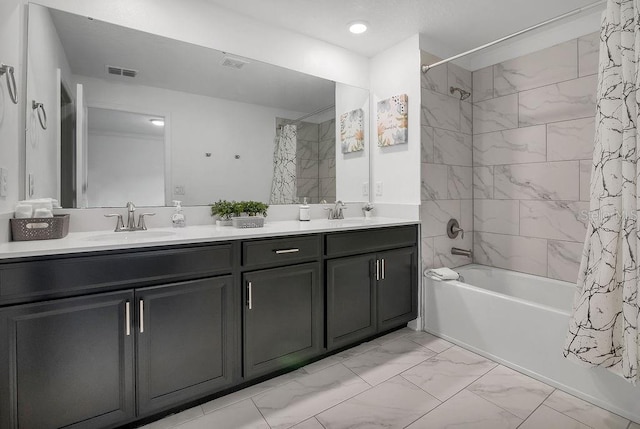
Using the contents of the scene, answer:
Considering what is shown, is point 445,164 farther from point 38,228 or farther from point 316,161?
point 38,228

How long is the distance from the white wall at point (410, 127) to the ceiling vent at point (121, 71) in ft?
6.30

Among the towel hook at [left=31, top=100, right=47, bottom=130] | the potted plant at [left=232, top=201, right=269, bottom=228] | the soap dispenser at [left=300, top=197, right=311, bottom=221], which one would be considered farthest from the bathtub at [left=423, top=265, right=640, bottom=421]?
the towel hook at [left=31, top=100, right=47, bottom=130]

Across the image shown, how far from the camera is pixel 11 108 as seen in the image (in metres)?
1.43

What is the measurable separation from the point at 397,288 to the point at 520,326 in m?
0.81

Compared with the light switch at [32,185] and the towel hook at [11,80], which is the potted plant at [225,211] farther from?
the towel hook at [11,80]

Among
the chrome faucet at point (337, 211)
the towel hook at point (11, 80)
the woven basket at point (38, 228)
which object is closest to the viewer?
the towel hook at point (11, 80)

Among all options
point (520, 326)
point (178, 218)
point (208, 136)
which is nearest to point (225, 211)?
point (178, 218)

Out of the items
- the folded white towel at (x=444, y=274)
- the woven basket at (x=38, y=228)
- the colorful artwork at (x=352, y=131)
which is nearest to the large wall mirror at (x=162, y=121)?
the colorful artwork at (x=352, y=131)

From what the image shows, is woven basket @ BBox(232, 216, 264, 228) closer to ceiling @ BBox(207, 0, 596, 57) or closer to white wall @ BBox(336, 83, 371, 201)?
white wall @ BBox(336, 83, 371, 201)

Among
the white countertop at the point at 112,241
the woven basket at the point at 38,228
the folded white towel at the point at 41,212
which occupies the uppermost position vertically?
the folded white towel at the point at 41,212

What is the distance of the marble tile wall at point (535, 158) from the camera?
7.73 feet

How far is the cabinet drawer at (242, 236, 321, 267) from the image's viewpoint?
169 cm

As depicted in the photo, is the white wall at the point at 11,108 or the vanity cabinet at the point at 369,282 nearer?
the white wall at the point at 11,108

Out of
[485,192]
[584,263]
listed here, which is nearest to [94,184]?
[584,263]
